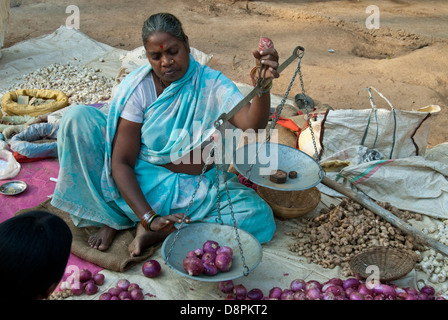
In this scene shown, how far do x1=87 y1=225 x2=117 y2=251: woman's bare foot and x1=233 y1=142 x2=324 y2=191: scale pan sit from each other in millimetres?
907

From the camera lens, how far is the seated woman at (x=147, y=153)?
99.4 inches

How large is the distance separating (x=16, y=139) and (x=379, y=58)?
5316 millimetres

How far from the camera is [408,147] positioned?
11.6 feet

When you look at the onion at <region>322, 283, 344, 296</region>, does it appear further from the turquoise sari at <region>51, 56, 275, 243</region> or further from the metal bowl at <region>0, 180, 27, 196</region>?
the metal bowl at <region>0, 180, 27, 196</region>

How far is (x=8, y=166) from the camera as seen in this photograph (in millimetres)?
3391

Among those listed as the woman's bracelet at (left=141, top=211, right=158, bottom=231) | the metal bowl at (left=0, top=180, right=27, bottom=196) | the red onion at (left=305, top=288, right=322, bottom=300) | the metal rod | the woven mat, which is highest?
the metal rod

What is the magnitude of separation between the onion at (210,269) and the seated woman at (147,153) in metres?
0.39

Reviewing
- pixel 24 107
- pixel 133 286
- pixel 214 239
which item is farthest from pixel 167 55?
pixel 24 107

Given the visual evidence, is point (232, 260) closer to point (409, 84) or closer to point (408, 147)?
point (408, 147)

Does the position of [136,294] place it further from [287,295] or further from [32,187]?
[32,187]

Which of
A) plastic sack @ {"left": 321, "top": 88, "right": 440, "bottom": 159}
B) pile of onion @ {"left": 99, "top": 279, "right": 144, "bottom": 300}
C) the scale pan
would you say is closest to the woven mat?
pile of onion @ {"left": 99, "top": 279, "right": 144, "bottom": 300}

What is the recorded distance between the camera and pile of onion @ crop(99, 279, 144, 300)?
222cm

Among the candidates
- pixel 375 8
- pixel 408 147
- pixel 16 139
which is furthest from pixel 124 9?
pixel 408 147

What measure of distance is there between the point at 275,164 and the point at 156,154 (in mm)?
748
